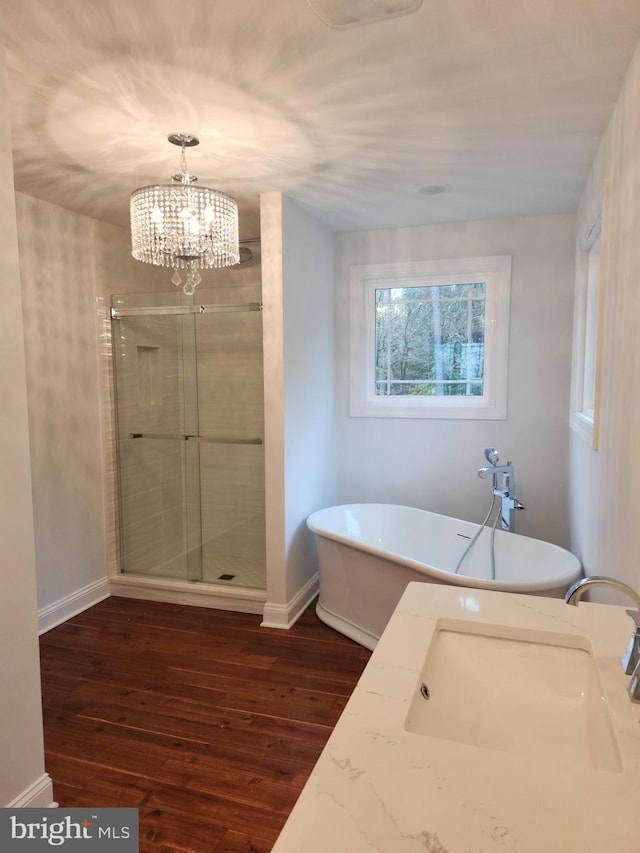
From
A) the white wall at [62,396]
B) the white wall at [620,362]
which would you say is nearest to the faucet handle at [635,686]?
the white wall at [620,362]

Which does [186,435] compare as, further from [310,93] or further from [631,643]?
[631,643]

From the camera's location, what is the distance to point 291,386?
11.1 feet

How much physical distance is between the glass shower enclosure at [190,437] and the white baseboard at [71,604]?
0.73 feet

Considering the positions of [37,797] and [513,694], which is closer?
[513,694]

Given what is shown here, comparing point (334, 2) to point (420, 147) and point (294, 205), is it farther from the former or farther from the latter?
point (294, 205)

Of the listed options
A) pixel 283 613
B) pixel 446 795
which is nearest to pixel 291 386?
pixel 283 613

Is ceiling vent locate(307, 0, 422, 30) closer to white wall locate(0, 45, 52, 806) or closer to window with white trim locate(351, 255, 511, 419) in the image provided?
white wall locate(0, 45, 52, 806)

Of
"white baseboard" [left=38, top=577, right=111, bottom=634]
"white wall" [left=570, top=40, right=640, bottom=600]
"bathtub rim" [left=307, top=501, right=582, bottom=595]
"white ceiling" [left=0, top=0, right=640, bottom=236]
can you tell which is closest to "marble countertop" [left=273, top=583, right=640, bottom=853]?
"white wall" [left=570, top=40, right=640, bottom=600]

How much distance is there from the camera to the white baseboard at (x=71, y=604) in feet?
11.0

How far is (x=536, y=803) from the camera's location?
82cm

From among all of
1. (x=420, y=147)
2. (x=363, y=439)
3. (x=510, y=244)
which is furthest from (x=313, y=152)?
(x=363, y=439)

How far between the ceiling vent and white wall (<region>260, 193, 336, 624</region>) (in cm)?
171

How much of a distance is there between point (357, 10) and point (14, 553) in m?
1.83

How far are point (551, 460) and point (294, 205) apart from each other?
228 centimetres
